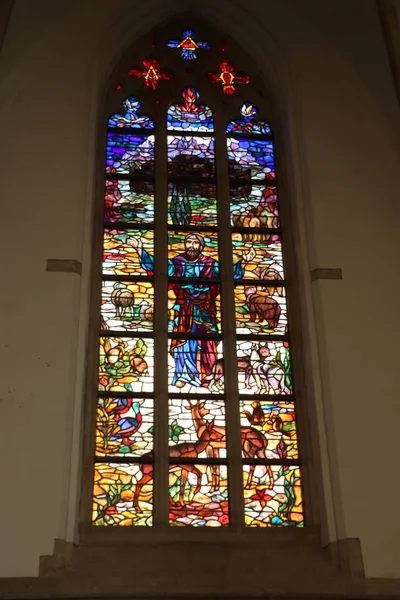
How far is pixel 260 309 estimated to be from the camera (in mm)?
7469

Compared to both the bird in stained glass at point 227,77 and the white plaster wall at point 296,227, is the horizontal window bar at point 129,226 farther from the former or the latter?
the bird in stained glass at point 227,77

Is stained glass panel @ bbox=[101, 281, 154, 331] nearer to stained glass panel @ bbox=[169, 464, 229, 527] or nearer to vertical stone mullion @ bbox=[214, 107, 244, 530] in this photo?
vertical stone mullion @ bbox=[214, 107, 244, 530]

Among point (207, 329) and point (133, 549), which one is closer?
point (133, 549)

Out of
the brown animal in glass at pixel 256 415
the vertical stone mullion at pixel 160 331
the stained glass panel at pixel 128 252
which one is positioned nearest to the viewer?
the vertical stone mullion at pixel 160 331

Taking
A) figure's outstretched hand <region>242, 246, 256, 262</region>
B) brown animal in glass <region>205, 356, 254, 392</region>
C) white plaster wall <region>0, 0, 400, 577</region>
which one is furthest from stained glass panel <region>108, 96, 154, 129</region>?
brown animal in glass <region>205, 356, 254, 392</region>

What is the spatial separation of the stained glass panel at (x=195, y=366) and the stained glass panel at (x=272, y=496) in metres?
0.66

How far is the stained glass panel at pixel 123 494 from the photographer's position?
21.3 feet

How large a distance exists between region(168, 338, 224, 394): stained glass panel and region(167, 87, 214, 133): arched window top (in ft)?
6.97

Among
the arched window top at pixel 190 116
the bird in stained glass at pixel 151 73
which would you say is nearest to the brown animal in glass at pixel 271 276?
the arched window top at pixel 190 116
